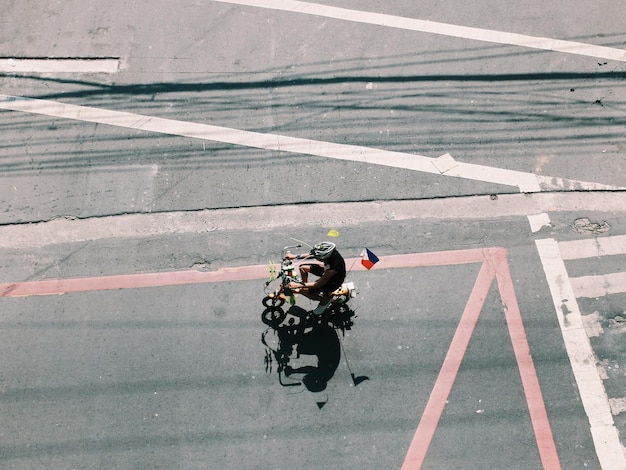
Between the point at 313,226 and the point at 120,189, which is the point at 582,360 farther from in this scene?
the point at 120,189

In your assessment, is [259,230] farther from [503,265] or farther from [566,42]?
[566,42]

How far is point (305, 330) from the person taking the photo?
7496 millimetres

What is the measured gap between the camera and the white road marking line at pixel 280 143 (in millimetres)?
8469

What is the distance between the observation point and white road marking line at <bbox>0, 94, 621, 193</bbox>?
8.47 m

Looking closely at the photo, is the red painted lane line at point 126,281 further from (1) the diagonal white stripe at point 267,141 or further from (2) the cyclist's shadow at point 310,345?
(1) the diagonal white stripe at point 267,141

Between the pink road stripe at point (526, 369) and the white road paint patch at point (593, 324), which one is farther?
the white road paint patch at point (593, 324)

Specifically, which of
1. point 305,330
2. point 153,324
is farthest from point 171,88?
point 305,330

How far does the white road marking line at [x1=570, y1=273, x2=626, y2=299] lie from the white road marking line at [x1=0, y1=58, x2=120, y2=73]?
800 cm

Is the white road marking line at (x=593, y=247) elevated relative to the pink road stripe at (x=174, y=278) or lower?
lower

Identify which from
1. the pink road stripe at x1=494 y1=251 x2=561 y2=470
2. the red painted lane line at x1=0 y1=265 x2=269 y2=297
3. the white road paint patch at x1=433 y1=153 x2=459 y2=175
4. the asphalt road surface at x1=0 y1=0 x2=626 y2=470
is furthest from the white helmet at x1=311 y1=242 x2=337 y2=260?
the white road paint patch at x1=433 y1=153 x2=459 y2=175

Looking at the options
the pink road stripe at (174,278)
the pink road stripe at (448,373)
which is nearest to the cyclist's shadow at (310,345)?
the pink road stripe at (174,278)

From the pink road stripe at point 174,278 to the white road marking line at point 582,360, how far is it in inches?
40.4

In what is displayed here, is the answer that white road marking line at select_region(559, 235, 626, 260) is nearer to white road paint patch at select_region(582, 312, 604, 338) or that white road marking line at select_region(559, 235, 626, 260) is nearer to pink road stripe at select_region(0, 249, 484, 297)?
white road paint patch at select_region(582, 312, 604, 338)

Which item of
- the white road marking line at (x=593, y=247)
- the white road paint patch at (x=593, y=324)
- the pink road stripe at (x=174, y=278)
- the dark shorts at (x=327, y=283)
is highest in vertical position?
the pink road stripe at (x=174, y=278)
